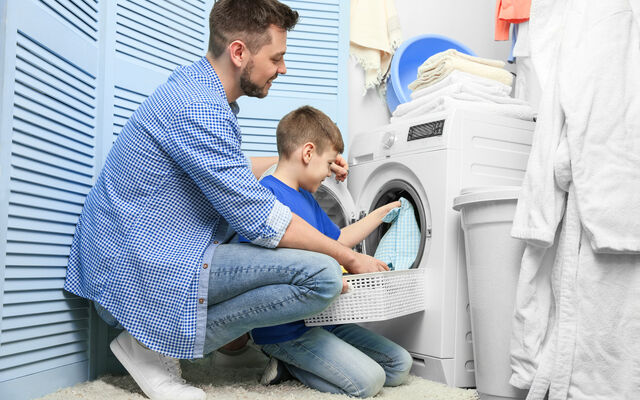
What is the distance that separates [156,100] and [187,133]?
17cm

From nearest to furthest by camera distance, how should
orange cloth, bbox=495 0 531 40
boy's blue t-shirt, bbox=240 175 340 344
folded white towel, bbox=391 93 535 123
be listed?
boy's blue t-shirt, bbox=240 175 340 344 < folded white towel, bbox=391 93 535 123 < orange cloth, bbox=495 0 531 40

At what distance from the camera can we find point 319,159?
2.04 metres

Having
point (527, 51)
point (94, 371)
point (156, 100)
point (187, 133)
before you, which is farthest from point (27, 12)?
point (527, 51)

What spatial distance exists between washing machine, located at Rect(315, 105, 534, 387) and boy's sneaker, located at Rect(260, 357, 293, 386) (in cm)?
50

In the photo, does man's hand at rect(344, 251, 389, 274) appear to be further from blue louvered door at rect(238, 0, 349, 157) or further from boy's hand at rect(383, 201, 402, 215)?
blue louvered door at rect(238, 0, 349, 157)

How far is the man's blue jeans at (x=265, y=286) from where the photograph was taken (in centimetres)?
163

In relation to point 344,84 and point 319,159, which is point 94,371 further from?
point 344,84

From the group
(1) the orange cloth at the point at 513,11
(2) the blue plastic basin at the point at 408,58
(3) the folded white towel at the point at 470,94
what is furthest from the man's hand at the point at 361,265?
(1) the orange cloth at the point at 513,11

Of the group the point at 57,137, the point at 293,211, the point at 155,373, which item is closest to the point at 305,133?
the point at 293,211

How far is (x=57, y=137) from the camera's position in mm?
1755

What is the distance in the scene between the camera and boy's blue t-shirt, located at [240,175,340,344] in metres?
1.84

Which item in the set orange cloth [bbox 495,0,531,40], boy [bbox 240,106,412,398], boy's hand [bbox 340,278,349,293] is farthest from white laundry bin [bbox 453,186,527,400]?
orange cloth [bbox 495,0,531,40]

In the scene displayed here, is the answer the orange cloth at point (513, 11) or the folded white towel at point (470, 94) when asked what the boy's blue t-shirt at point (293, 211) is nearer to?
the folded white towel at point (470, 94)

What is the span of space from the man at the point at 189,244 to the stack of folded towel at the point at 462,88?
891 millimetres
